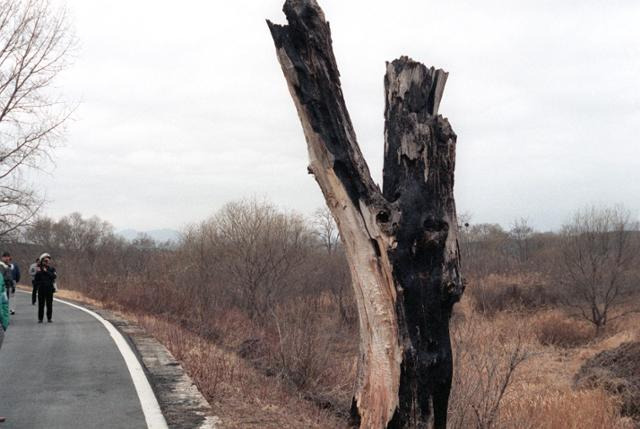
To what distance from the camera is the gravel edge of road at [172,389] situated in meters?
6.42

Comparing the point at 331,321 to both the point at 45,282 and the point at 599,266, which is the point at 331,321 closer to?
the point at 45,282

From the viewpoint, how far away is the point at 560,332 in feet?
88.6

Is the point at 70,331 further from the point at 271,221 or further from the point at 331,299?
the point at 271,221

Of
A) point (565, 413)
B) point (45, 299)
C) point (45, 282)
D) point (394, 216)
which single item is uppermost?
point (394, 216)

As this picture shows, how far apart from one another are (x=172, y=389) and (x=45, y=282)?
28.9 ft

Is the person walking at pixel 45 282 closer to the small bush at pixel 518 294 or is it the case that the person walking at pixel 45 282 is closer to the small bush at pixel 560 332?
the small bush at pixel 560 332

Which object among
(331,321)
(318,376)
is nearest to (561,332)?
(331,321)

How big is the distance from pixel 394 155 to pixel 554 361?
19.7 m

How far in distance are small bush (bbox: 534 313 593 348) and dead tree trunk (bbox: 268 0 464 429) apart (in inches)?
906

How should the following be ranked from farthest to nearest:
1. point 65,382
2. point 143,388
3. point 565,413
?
1. point 565,413
2. point 65,382
3. point 143,388


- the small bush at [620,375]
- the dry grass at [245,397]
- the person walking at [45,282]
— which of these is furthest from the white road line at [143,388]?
the small bush at [620,375]

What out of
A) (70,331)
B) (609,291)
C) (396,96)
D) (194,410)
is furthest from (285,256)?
(396,96)

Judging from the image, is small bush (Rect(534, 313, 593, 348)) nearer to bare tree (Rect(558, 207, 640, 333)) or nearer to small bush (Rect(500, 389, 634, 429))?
bare tree (Rect(558, 207, 640, 333))

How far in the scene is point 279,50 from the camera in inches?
208
